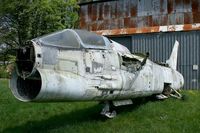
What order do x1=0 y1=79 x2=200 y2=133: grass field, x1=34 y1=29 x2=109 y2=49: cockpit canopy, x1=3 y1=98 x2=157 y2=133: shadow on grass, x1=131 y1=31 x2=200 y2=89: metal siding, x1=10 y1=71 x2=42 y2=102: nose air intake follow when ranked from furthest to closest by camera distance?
x1=131 y1=31 x2=200 y2=89: metal siding, x1=3 y1=98 x2=157 y2=133: shadow on grass, x1=0 y1=79 x2=200 y2=133: grass field, x1=34 y1=29 x2=109 y2=49: cockpit canopy, x1=10 y1=71 x2=42 y2=102: nose air intake

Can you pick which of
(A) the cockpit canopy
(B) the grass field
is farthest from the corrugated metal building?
(A) the cockpit canopy

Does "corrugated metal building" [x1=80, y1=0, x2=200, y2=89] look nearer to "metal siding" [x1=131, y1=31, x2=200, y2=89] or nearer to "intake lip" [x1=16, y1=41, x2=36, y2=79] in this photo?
"metal siding" [x1=131, y1=31, x2=200, y2=89]

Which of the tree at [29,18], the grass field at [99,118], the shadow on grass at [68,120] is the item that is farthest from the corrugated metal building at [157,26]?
the tree at [29,18]

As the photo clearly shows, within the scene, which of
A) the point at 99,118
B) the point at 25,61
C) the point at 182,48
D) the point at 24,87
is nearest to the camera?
the point at 25,61

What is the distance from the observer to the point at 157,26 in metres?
21.3

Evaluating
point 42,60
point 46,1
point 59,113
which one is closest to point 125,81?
point 42,60

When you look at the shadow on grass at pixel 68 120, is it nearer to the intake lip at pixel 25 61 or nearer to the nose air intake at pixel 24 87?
the nose air intake at pixel 24 87

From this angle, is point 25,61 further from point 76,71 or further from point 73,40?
point 73,40

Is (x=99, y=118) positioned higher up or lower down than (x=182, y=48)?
lower down

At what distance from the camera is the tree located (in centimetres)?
3850

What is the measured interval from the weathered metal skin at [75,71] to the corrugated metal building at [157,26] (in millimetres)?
9929

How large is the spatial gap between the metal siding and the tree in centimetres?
1899

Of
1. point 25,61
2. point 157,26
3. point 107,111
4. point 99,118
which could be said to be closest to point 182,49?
point 157,26

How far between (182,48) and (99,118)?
10164mm
